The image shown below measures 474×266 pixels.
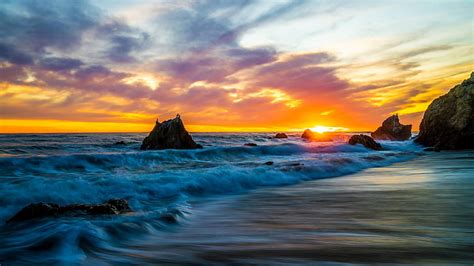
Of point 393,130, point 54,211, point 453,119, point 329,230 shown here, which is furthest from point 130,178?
point 393,130

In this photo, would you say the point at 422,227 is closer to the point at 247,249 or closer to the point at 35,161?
the point at 247,249

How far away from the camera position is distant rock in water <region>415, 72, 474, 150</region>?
88.0 ft

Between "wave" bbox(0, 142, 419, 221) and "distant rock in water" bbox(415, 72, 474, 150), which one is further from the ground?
"distant rock in water" bbox(415, 72, 474, 150)

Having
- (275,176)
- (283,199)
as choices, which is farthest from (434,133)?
(283,199)

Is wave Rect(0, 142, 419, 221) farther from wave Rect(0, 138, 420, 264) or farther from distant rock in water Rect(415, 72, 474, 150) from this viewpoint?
distant rock in water Rect(415, 72, 474, 150)

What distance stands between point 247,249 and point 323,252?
0.96 meters

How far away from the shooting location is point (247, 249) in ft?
14.3

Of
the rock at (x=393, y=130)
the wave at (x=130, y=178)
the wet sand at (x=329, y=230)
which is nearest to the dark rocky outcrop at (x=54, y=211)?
the wave at (x=130, y=178)

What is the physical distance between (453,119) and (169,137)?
78.5ft

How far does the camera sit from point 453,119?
28.5 meters

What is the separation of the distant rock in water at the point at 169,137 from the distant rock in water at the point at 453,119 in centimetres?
2130

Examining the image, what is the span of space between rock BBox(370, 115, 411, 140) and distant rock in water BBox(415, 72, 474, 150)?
55.4 ft

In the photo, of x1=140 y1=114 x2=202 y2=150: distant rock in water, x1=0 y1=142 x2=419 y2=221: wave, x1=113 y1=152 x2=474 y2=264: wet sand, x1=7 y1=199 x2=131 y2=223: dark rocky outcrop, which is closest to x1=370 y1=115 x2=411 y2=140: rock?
x1=0 y1=142 x2=419 y2=221: wave

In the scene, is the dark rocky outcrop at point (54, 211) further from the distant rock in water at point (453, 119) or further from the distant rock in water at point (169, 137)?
the distant rock in water at point (453, 119)
